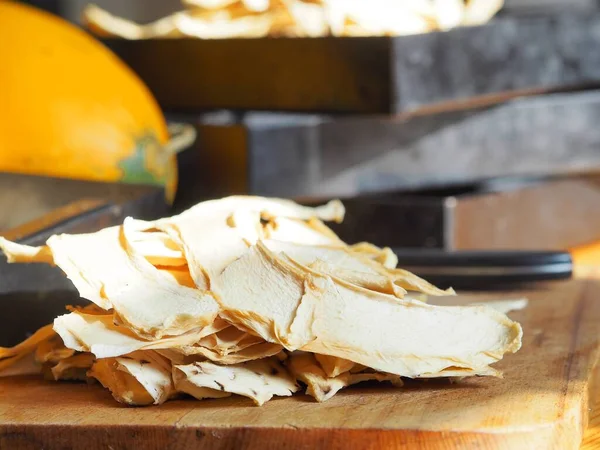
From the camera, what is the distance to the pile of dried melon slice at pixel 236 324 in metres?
0.72

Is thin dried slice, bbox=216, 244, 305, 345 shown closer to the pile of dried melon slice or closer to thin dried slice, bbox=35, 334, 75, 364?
the pile of dried melon slice

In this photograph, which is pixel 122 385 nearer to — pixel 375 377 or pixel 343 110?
pixel 375 377

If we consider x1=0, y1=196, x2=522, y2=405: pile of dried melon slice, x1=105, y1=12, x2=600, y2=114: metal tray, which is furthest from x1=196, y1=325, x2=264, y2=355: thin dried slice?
x1=105, y1=12, x2=600, y2=114: metal tray

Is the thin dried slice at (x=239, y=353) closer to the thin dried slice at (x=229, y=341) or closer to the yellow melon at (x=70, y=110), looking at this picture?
the thin dried slice at (x=229, y=341)

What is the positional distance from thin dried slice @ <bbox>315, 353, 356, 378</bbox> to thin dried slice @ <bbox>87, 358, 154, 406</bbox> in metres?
0.12

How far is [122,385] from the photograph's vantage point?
729 millimetres

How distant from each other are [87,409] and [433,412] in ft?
0.72

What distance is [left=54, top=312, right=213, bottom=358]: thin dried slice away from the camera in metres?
0.71

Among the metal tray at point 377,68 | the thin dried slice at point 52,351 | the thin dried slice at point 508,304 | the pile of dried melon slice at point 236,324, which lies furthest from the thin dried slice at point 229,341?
the metal tray at point 377,68

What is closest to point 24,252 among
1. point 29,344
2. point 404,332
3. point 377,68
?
point 29,344

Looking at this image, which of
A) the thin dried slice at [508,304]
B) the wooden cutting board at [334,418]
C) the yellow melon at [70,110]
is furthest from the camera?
the yellow melon at [70,110]

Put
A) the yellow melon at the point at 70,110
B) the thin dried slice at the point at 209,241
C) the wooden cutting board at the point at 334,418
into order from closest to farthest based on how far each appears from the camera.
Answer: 1. the wooden cutting board at the point at 334,418
2. the thin dried slice at the point at 209,241
3. the yellow melon at the point at 70,110

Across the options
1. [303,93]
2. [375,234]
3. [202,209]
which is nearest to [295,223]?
[202,209]

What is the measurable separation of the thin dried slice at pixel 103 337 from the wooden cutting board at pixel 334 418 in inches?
1.6
